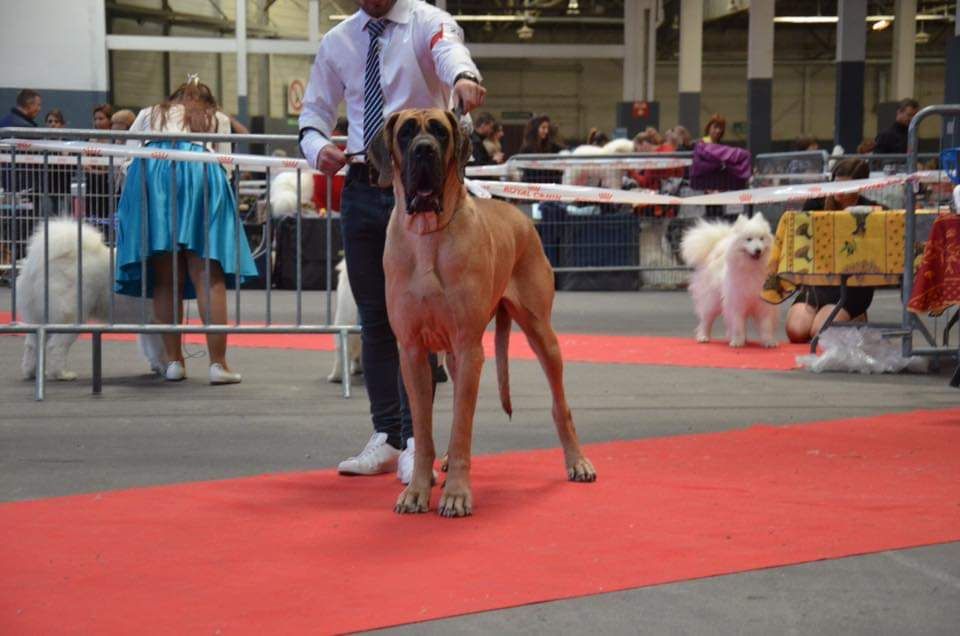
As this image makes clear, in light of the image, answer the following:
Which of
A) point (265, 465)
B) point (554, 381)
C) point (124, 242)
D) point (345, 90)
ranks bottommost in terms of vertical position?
point (265, 465)

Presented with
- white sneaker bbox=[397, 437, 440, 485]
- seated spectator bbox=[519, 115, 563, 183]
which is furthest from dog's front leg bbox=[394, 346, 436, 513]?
seated spectator bbox=[519, 115, 563, 183]

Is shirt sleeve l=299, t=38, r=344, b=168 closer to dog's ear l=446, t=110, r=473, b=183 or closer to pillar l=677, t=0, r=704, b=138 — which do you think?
dog's ear l=446, t=110, r=473, b=183

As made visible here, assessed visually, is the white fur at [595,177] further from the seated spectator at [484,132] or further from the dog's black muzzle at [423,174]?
the dog's black muzzle at [423,174]

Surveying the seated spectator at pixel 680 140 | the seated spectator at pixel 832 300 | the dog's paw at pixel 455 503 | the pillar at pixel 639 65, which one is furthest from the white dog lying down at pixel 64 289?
the pillar at pixel 639 65

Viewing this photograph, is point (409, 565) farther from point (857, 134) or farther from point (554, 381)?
point (857, 134)

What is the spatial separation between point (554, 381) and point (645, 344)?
4136 mm

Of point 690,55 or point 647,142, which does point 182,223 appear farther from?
point 690,55

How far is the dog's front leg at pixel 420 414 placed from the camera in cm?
360

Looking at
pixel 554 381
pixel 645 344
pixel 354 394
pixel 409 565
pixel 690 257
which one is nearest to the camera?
pixel 409 565

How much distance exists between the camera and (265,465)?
4324mm

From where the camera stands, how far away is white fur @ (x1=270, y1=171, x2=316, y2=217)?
1177 cm

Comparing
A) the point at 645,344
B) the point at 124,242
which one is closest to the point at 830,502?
the point at 124,242

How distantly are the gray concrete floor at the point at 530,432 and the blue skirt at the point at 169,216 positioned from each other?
1.98 ft

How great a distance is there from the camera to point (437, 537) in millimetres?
3279
